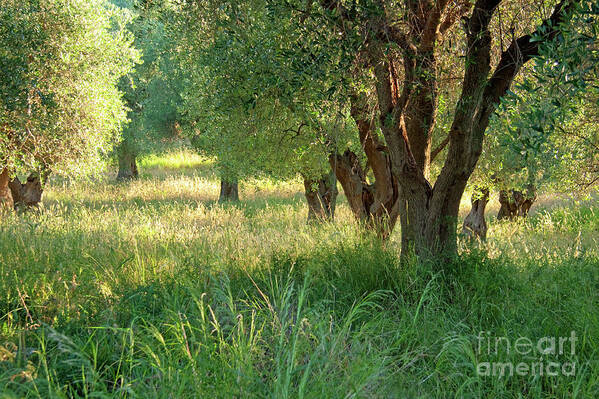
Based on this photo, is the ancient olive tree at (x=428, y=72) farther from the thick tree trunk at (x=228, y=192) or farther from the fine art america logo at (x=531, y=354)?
the thick tree trunk at (x=228, y=192)

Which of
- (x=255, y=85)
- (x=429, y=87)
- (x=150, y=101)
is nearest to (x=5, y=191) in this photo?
(x=255, y=85)

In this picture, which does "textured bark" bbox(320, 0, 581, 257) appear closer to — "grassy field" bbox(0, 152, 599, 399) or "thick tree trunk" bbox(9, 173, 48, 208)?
"grassy field" bbox(0, 152, 599, 399)

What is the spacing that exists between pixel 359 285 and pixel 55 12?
10.4 meters

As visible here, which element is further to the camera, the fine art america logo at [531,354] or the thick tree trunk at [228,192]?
the thick tree trunk at [228,192]

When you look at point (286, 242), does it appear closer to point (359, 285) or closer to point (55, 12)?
point (359, 285)

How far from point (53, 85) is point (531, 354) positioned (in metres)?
11.5

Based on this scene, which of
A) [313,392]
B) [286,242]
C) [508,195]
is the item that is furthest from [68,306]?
[508,195]

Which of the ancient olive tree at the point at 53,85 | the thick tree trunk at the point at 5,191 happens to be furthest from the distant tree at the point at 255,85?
the thick tree trunk at the point at 5,191

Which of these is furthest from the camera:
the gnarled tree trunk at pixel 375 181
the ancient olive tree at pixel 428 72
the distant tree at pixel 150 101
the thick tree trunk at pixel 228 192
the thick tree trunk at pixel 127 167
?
the thick tree trunk at pixel 127 167

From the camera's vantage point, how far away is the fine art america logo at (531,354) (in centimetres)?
414

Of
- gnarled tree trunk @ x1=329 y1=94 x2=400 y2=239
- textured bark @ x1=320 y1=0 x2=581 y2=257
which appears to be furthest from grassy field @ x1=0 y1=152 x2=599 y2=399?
gnarled tree trunk @ x1=329 y1=94 x2=400 y2=239

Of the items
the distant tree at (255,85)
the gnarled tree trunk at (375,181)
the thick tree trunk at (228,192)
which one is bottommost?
the thick tree trunk at (228,192)

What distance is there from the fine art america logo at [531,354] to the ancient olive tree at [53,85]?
1043cm

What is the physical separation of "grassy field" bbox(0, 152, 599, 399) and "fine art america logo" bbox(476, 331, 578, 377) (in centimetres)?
2
